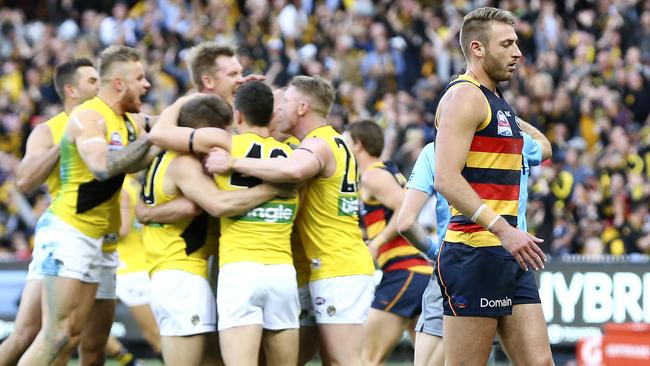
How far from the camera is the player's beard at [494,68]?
6.83 m

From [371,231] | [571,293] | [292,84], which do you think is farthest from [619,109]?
[292,84]

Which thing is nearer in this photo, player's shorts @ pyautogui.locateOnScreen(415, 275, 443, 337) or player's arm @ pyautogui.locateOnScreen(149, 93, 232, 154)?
player's arm @ pyautogui.locateOnScreen(149, 93, 232, 154)

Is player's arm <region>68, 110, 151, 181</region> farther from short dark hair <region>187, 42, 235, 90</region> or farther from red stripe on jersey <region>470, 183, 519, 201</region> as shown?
red stripe on jersey <region>470, 183, 519, 201</region>

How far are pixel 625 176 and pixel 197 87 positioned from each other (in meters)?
9.97

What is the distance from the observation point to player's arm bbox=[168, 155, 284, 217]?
7.83 meters

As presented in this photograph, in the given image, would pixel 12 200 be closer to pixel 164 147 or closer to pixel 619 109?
pixel 619 109

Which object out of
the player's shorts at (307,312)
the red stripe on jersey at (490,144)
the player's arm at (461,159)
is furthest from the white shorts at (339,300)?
the red stripe on jersey at (490,144)

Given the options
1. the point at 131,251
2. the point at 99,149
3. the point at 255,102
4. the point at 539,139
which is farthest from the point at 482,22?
the point at 131,251

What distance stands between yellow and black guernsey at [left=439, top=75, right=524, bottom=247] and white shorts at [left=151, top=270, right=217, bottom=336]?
2064 mm

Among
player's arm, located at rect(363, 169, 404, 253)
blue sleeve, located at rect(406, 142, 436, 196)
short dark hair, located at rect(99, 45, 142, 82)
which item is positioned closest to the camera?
blue sleeve, located at rect(406, 142, 436, 196)

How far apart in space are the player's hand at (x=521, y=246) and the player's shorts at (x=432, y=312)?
1.98 metres

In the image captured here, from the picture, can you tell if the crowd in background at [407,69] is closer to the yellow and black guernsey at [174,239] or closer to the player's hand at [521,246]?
the yellow and black guernsey at [174,239]

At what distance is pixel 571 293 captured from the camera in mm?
14328

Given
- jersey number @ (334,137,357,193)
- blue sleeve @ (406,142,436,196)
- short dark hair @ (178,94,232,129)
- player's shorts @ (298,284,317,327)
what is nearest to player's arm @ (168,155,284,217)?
short dark hair @ (178,94,232,129)
